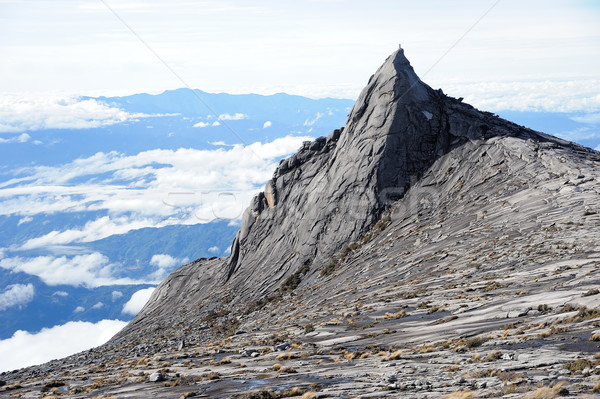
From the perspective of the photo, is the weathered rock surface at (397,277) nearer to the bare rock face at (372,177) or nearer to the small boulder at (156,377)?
the bare rock face at (372,177)

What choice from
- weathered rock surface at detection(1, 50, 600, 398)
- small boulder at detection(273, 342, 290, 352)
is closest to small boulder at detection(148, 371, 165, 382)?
weathered rock surface at detection(1, 50, 600, 398)

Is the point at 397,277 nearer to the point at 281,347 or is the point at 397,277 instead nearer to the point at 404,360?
the point at 281,347

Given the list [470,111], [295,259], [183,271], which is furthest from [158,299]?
[470,111]

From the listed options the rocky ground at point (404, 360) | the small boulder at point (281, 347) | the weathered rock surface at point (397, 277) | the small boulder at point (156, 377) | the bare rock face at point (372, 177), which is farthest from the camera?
the bare rock face at point (372, 177)

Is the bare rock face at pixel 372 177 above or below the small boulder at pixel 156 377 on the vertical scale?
above

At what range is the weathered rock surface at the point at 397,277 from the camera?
2383cm

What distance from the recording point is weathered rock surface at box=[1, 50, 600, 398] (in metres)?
23.8

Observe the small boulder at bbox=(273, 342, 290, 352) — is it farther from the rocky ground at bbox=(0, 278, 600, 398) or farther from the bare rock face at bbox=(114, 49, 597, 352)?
the bare rock face at bbox=(114, 49, 597, 352)

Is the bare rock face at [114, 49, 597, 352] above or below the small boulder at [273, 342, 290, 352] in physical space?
above

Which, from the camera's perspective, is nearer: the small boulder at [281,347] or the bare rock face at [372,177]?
the small boulder at [281,347]

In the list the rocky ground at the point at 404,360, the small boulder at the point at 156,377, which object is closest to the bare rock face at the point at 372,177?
the rocky ground at the point at 404,360

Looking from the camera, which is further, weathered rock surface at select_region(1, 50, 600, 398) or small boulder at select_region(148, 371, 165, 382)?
small boulder at select_region(148, 371, 165, 382)

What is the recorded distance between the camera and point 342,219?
71.9 meters

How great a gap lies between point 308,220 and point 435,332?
153 feet
